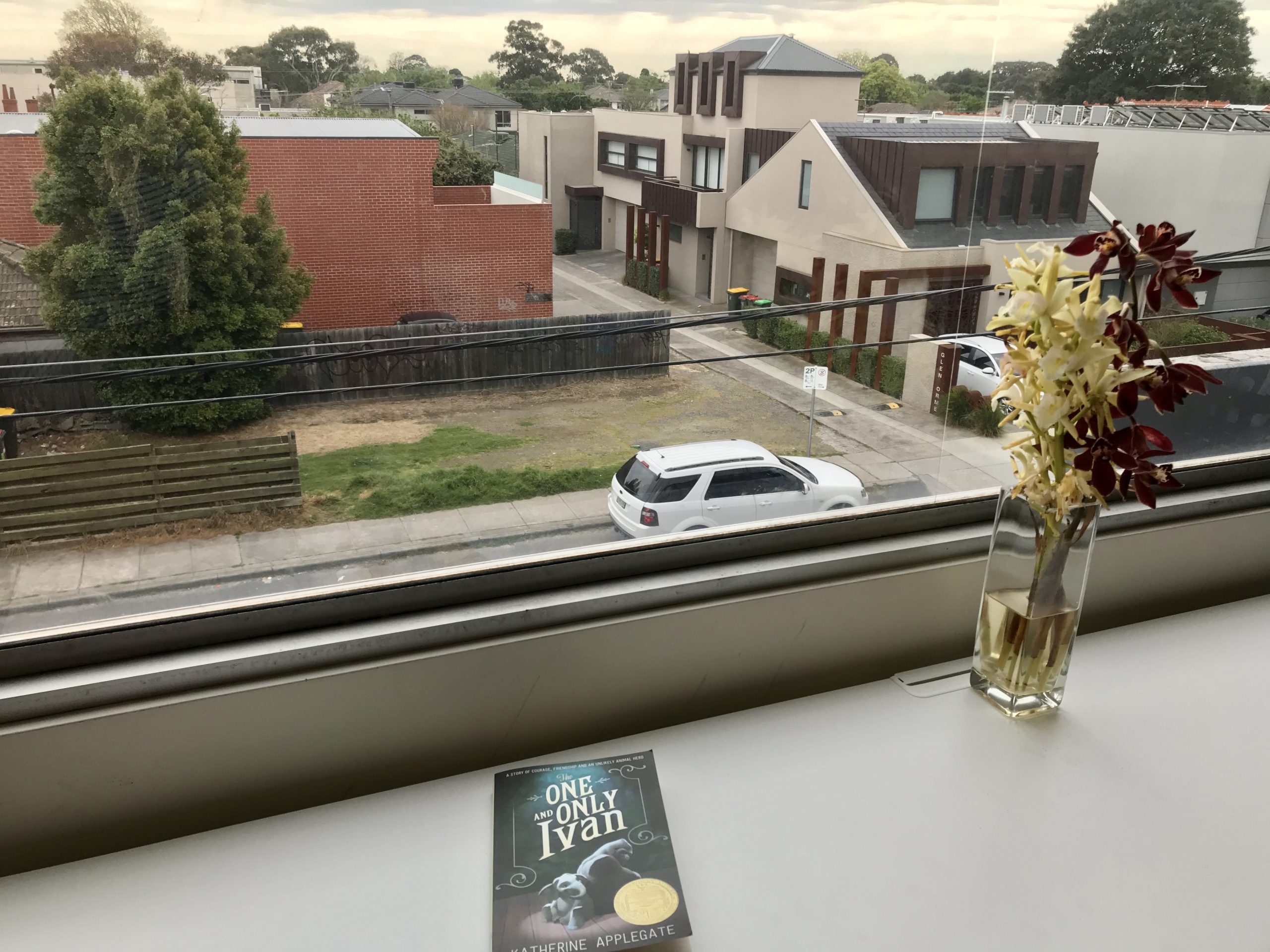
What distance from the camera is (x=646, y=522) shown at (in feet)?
4.22

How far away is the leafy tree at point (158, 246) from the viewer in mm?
905

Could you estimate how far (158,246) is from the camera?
3.16 feet

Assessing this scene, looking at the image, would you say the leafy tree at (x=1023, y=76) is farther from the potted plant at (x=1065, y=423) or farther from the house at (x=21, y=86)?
the house at (x=21, y=86)

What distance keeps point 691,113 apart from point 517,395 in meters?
0.43

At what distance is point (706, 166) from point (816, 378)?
35 centimetres

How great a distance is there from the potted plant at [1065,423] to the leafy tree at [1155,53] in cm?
51

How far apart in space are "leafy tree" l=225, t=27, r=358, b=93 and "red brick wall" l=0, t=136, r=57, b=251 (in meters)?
0.22

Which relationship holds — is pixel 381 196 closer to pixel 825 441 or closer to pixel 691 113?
pixel 691 113

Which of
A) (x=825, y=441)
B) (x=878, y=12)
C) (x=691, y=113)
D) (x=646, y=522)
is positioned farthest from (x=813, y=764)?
(x=878, y=12)

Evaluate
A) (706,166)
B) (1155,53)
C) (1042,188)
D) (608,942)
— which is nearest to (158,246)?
(706,166)

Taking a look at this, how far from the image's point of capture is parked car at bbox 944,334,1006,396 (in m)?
1.41

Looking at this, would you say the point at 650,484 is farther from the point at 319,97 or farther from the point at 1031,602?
the point at 319,97

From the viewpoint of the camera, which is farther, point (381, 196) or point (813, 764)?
point (813, 764)

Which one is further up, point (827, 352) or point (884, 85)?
point (884, 85)
